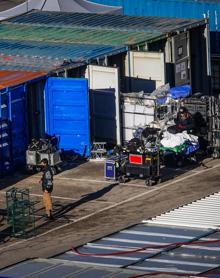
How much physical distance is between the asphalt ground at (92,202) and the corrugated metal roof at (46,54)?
3.15 m

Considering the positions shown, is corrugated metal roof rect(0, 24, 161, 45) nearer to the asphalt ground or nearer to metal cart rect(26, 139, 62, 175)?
the asphalt ground

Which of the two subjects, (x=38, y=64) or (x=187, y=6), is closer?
(x=38, y=64)

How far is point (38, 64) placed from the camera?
3547 cm

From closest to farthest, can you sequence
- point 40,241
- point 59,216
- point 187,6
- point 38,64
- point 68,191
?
1. point 40,241
2. point 59,216
3. point 68,191
4. point 38,64
5. point 187,6

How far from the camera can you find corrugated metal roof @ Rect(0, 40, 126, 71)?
35219mm

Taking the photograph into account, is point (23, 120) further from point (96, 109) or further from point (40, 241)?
point (40, 241)

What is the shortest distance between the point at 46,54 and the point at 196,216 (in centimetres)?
1230

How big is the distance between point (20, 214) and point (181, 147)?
6.37 m

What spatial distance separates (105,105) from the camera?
34.6 m

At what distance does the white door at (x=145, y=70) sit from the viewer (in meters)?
36.6

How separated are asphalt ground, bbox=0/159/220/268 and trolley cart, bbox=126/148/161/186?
24cm

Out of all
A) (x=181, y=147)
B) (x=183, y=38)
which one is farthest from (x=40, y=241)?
(x=183, y=38)

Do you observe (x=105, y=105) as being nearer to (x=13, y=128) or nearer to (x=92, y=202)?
(x=13, y=128)

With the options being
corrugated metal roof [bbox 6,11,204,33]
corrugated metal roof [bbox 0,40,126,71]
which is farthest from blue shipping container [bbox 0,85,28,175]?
corrugated metal roof [bbox 6,11,204,33]
